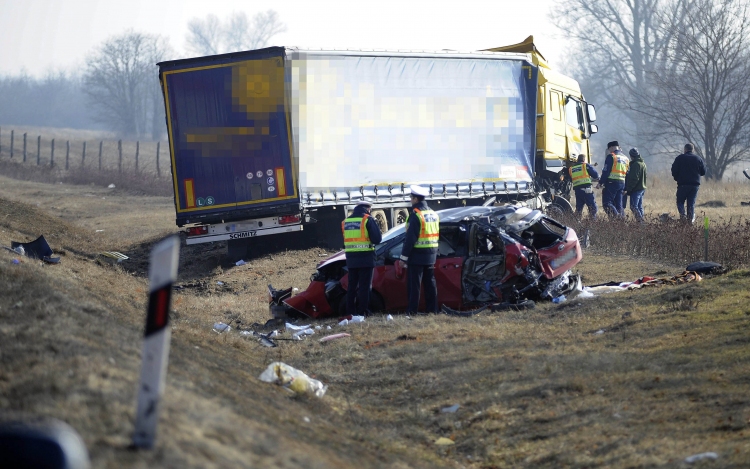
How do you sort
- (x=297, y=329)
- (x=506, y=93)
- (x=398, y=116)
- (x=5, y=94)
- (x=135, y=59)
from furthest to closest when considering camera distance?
1. (x=5, y=94)
2. (x=135, y=59)
3. (x=506, y=93)
4. (x=398, y=116)
5. (x=297, y=329)

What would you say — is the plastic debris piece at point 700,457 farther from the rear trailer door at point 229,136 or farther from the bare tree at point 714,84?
the bare tree at point 714,84

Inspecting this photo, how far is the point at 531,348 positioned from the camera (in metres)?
8.41

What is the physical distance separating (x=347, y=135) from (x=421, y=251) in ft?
22.5

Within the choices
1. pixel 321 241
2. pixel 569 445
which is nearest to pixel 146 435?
pixel 569 445

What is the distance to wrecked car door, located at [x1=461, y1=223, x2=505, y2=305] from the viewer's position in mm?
10828

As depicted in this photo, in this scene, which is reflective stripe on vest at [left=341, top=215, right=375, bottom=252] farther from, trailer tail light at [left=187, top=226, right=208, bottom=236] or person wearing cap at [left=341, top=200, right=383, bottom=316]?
trailer tail light at [left=187, top=226, right=208, bottom=236]

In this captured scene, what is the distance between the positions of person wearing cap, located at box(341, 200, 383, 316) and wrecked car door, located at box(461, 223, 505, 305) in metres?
1.15

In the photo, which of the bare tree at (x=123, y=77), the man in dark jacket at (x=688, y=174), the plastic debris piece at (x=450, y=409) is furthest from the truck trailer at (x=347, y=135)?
the bare tree at (x=123, y=77)

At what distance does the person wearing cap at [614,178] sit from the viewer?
1944cm

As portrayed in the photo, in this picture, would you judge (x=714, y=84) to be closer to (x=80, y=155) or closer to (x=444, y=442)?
(x=444, y=442)

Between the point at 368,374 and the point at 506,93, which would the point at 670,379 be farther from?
the point at 506,93

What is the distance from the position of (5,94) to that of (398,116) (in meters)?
108

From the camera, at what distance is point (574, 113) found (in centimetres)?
2269

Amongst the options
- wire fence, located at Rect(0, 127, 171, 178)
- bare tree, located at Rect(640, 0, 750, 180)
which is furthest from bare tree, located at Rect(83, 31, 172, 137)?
bare tree, located at Rect(640, 0, 750, 180)
